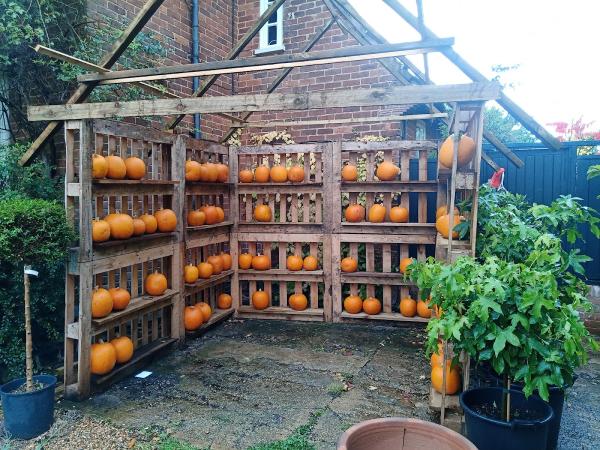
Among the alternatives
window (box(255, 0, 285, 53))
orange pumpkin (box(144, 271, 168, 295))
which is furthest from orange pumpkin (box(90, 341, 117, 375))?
window (box(255, 0, 285, 53))

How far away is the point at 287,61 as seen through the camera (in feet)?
11.6

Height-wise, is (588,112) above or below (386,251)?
above

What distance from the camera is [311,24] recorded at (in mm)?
7617

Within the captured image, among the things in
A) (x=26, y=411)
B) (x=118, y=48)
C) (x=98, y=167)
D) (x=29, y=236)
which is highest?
(x=118, y=48)

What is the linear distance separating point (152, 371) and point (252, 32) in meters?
3.49

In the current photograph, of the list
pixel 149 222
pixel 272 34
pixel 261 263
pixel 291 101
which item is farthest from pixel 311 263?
pixel 272 34

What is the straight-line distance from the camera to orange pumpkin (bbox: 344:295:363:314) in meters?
5.77

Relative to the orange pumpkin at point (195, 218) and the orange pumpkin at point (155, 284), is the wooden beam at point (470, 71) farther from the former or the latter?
the orange pumpkin at point (155, 284)

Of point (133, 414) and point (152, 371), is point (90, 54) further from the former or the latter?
point (133, 414)

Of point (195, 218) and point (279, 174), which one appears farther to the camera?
point (279, 174)

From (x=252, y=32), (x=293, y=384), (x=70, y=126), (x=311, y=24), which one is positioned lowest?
(x=293, y=384)

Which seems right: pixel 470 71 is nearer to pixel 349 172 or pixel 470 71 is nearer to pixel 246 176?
pixel 349 172

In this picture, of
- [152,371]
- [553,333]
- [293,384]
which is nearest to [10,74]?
[152,371]

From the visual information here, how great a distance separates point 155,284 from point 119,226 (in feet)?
2.68
